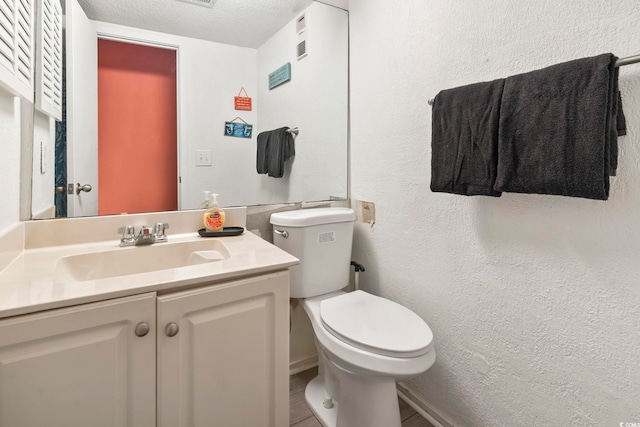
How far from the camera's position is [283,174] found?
1740 mm

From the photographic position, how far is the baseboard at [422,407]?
1387mm

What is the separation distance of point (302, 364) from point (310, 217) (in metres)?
0.89

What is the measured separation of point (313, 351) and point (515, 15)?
177 cm

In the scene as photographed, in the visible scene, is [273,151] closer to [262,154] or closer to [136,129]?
[262,154]

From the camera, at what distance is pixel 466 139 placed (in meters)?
1.10

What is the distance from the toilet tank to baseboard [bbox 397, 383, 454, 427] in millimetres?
582

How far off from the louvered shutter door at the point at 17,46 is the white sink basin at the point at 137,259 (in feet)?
1.71

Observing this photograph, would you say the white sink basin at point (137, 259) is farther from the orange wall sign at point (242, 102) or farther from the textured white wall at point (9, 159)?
the orange wall sign at point (242, 102)

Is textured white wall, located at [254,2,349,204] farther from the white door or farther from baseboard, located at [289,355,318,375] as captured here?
baseboard, located at [289,355,318,375]

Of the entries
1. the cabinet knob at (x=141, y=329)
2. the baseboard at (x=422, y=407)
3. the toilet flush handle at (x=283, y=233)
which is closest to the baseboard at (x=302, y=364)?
the baseboard at (x=422, y=407)

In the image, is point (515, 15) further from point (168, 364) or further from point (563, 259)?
point (168, 364)

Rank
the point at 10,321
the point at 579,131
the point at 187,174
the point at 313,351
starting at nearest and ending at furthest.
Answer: the point at 10,321
the point at 579,131
the point at 187,174
the point at 313,351

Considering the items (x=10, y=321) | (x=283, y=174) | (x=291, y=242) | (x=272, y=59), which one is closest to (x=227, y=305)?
(x=10, y=321)

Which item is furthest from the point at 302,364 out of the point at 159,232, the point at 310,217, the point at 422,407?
the point at 159,232
